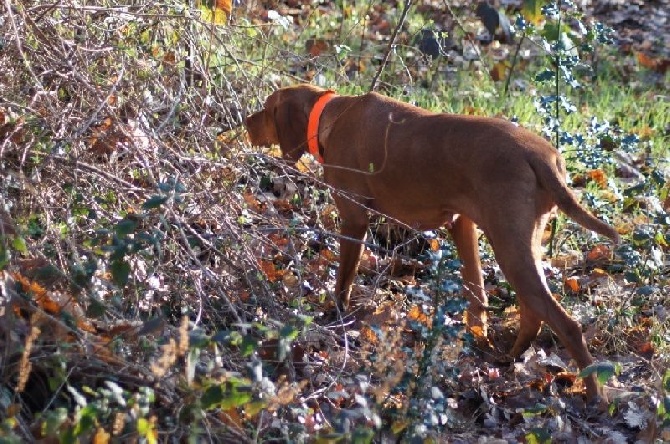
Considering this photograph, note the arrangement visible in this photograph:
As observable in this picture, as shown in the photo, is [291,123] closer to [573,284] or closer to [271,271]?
[271,271]

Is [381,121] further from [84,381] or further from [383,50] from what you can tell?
[383,50]

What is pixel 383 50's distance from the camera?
8844 millimetres

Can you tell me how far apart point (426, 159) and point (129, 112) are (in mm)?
1348

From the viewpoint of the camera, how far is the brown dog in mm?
4371

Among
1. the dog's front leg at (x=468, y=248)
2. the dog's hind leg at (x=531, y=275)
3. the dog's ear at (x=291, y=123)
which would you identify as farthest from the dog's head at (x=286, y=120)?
the dog's hind leg at (x=531, y=275)

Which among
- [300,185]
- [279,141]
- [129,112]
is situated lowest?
[300,185]

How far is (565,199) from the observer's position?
14.1 ft

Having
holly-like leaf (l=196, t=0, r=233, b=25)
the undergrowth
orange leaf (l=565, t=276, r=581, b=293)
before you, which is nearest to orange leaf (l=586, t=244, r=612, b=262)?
the undergrowth

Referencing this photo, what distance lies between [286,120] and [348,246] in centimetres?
87

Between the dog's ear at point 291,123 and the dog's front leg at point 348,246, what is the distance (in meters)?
0.51

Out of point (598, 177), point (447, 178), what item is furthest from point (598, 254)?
point (447, 178)

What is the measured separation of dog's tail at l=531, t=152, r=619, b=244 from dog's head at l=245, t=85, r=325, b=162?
1.56m

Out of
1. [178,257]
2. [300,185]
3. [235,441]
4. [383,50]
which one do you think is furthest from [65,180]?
[383,50]

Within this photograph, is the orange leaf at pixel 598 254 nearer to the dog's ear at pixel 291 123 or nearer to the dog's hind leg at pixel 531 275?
the dog's hind leg at pixel 531 275
